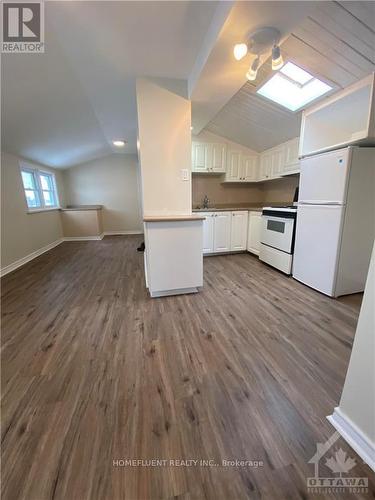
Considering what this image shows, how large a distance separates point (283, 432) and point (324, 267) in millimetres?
1990

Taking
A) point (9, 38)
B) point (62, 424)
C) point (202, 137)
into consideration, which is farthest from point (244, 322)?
point (202, 137)

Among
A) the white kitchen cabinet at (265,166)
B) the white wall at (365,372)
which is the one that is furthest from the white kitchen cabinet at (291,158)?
the white wall at (365,372)

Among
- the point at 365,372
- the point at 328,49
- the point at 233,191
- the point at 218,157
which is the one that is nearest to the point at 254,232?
the point at 233,191

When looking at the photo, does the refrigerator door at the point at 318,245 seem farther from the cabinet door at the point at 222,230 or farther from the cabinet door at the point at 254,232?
the cabinet door at the point at 222,230

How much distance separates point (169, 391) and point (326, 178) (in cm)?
265

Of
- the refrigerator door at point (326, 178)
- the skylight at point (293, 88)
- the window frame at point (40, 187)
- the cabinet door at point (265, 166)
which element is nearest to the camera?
the refrigerator door at point (326, 178)

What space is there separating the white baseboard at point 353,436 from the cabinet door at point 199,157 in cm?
398

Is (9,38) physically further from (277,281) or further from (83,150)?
(277,281)

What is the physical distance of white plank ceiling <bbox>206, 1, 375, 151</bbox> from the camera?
159cm

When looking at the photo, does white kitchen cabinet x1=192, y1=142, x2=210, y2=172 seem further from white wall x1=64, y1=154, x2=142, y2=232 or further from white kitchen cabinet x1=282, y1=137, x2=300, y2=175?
white wall x1=64, y1=154, x2=142, y2=232

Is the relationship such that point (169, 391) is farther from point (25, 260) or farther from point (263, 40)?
point (25, 260)

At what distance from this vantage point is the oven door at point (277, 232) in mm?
3035

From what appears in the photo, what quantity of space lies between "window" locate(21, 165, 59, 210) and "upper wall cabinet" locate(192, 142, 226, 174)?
11.3ft

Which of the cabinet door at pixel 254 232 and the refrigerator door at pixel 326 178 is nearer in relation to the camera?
the refrigerator door at pixel 326 178
